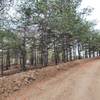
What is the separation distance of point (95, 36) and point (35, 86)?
164 feet

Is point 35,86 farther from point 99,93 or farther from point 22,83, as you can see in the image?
point 99,93

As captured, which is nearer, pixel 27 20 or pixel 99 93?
pixel 99 93

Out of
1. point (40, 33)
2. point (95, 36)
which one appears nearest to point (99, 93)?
point (40, 33)

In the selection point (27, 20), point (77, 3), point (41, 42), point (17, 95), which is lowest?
point (17, 95)

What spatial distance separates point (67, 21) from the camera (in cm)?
3198

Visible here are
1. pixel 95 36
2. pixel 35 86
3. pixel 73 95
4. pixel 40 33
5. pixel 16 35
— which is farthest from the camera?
pixel 95 36

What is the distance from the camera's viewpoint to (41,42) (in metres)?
32.8

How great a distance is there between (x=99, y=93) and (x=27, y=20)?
17.9m

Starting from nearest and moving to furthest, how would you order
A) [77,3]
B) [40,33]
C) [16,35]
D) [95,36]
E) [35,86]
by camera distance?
[35,86]
[16,35]
[40,33]
[77,3]
[95,36]

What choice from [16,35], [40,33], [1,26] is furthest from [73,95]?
[40,33]

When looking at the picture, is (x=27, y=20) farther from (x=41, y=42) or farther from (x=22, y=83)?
(x=22, y=83)

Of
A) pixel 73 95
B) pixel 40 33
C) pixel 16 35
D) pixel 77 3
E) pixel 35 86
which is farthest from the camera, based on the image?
pixel 77 3

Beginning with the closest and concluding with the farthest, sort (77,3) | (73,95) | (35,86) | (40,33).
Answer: (73,95) < (35,86) < (40,33) < (77,3)

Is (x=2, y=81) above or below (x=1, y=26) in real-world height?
below
